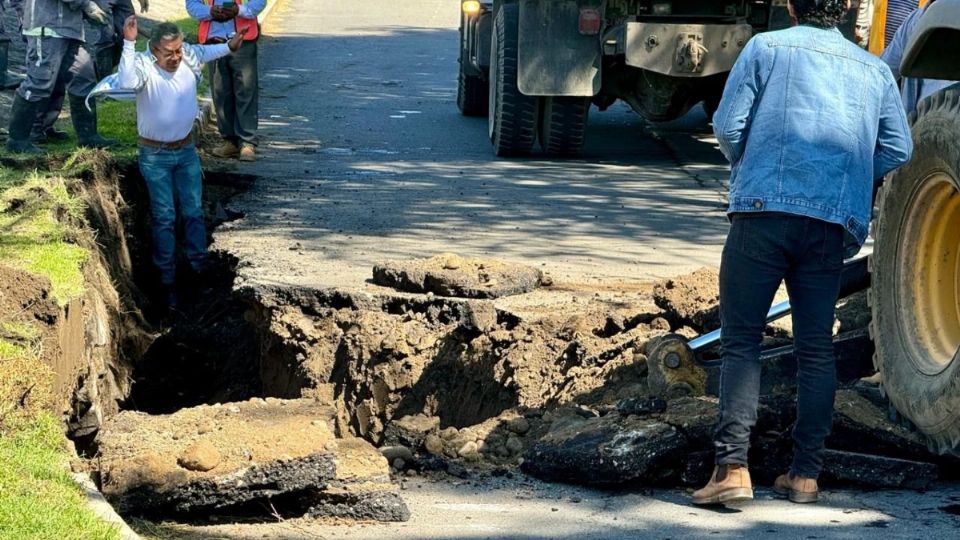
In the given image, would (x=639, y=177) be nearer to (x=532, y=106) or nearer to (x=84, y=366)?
(x=532, y=106)

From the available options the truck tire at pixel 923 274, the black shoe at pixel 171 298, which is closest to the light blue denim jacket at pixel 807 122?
the truck tire at pixel 923 274

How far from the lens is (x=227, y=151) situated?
41.3ft

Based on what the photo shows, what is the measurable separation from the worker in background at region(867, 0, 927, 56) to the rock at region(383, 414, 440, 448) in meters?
4.32

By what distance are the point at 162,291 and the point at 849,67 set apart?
5.95m

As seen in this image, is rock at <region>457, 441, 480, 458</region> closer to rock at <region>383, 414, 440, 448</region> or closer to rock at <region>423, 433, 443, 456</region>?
rock at <region>423, 433, 443, 456</region>

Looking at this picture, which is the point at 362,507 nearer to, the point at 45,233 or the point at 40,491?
the point at 40,491

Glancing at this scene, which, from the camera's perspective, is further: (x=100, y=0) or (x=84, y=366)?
(x=100, y=0)

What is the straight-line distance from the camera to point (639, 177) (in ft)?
40.6

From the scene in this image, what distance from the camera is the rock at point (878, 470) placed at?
5.55 m

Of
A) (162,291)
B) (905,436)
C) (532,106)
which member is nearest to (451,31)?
(532,106)

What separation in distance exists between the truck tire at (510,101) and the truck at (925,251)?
281 inches

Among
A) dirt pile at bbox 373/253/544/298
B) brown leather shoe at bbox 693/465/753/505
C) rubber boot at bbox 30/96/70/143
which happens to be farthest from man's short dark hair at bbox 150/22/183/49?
brown leather shoe at bbox 693/465/753/505

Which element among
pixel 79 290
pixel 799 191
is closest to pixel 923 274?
pixel 799 191

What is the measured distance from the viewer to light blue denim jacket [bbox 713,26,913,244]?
514 cm
